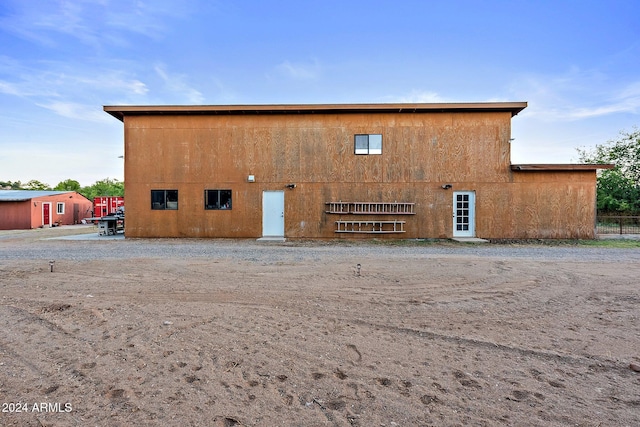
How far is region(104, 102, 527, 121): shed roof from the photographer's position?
13.3 m

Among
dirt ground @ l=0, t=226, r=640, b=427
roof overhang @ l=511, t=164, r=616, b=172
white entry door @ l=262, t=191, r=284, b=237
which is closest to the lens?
dirt ground @ l=0, t=226, r=640, b=427

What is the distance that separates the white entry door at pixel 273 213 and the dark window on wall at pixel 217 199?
1.57 metres

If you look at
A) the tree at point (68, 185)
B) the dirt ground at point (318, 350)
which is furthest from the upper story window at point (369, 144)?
the tree at point (68, 185)

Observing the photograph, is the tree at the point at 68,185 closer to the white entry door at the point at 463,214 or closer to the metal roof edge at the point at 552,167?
the white entry door at the point at 463,214

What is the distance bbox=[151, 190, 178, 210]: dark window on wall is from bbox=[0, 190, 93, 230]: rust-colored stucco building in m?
14.8

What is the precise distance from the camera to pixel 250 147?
550 inches

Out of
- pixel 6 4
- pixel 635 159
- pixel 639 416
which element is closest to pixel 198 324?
pixel 639 416

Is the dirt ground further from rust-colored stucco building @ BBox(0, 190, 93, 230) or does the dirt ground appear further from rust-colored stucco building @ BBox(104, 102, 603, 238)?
rust-colored stucco building @ BBox(0, 190, 93, 230)

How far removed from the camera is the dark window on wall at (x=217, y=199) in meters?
14.0

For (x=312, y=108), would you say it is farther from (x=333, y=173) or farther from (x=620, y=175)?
(x=620, y=175)

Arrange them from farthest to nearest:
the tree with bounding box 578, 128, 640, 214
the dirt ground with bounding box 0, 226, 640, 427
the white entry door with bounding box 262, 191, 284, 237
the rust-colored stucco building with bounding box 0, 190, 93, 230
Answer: the tree with bounding box 578, 128, 640, 214, the rust-colored stucco building with bounding box 0, 190, 93, 230, the white entry door with bounding box 262, 191, 284, 237, the dirt ground with bounding box 0, 226, 640, 427

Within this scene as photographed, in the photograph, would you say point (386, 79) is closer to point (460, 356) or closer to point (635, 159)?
point (460, 356)

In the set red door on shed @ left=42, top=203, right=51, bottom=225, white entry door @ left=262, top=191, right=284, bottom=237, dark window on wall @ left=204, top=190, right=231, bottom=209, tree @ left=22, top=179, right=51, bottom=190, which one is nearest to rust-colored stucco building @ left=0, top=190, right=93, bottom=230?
red door on shed @ left=42, top=203, right=51, bottom=225

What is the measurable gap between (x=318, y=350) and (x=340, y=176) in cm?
1102
